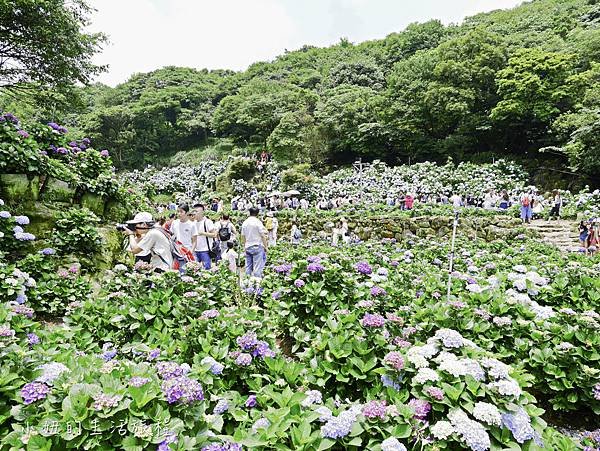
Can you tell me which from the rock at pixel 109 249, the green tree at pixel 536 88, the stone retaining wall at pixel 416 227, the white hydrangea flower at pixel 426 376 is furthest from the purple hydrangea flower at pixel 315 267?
the green tree at pixel 536 88

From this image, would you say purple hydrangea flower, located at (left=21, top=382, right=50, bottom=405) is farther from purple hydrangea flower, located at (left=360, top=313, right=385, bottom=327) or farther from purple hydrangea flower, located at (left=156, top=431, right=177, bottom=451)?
purple hydrangea flower, located at (left=360, top=313, right=385, bottom=327)

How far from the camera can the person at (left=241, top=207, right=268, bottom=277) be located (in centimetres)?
513

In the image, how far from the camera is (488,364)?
1.64 m

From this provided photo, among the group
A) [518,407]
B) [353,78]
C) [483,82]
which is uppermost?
[353,78]

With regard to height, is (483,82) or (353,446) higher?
(483,82)

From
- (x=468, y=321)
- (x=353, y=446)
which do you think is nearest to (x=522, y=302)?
(x=468, y=321)

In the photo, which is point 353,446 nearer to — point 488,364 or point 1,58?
point 488,364

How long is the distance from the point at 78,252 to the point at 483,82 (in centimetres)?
2493

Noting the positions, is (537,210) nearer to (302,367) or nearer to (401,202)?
(401,202)

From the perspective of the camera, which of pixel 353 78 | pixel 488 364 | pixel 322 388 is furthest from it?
pixel 353 78

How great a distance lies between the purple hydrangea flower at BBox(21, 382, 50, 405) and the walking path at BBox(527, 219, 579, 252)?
11345 millimetres

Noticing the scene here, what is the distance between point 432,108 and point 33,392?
25.4m

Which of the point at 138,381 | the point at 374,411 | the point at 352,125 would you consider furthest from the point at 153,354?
the point at 352,125

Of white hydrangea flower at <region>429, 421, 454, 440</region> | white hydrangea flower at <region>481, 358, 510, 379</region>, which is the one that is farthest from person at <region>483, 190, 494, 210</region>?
white hydrangea flower at <region>429, 421, 454, 440</region>
